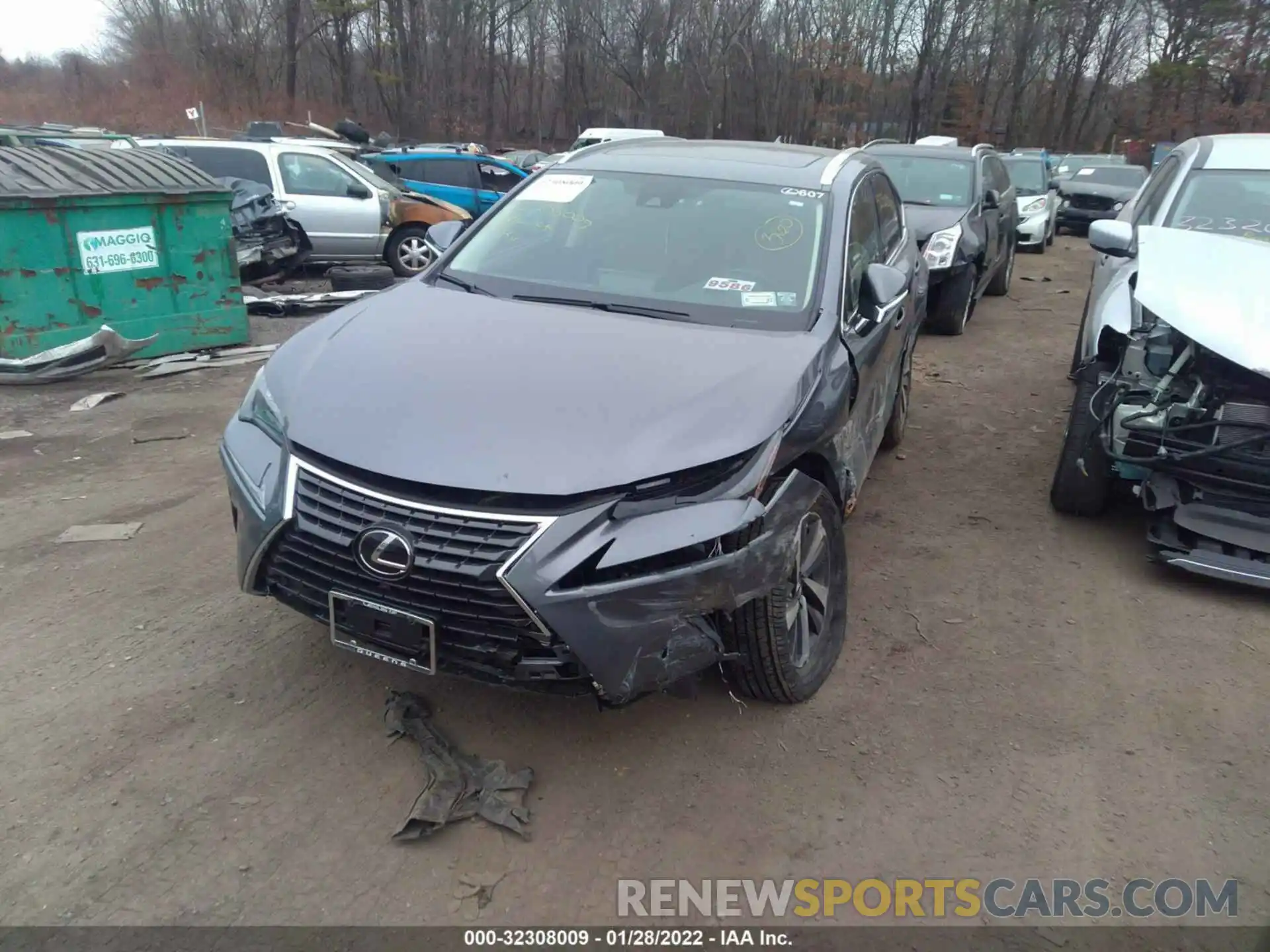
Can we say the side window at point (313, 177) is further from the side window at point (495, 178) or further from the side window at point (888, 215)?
the side window at point (888, 215)

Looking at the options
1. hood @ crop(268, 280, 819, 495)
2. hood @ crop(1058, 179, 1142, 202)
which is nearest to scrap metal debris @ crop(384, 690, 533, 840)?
hood @ crop(268, 280, 819, 495)

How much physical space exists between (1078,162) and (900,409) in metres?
21.2

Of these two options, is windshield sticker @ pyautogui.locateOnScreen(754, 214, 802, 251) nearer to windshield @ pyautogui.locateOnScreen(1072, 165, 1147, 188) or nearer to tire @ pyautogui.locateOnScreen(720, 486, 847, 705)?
tire @ pyautogui.locateOnScreen(720, 486, 847, 705)

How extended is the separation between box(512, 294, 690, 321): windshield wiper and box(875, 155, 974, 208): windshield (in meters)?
6.54

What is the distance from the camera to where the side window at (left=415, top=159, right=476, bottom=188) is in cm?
1388

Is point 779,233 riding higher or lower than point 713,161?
lower

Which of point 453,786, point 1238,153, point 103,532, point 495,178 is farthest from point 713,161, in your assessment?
point 495,178

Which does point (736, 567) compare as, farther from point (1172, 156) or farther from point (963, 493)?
point (1172, 156)

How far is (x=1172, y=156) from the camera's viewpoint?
6.40 meters

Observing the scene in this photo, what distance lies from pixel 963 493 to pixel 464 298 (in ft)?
10.1

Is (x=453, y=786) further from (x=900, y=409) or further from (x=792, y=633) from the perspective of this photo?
(x=900, y=409)

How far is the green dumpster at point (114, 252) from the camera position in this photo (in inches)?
257

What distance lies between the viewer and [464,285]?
3.78 meters
